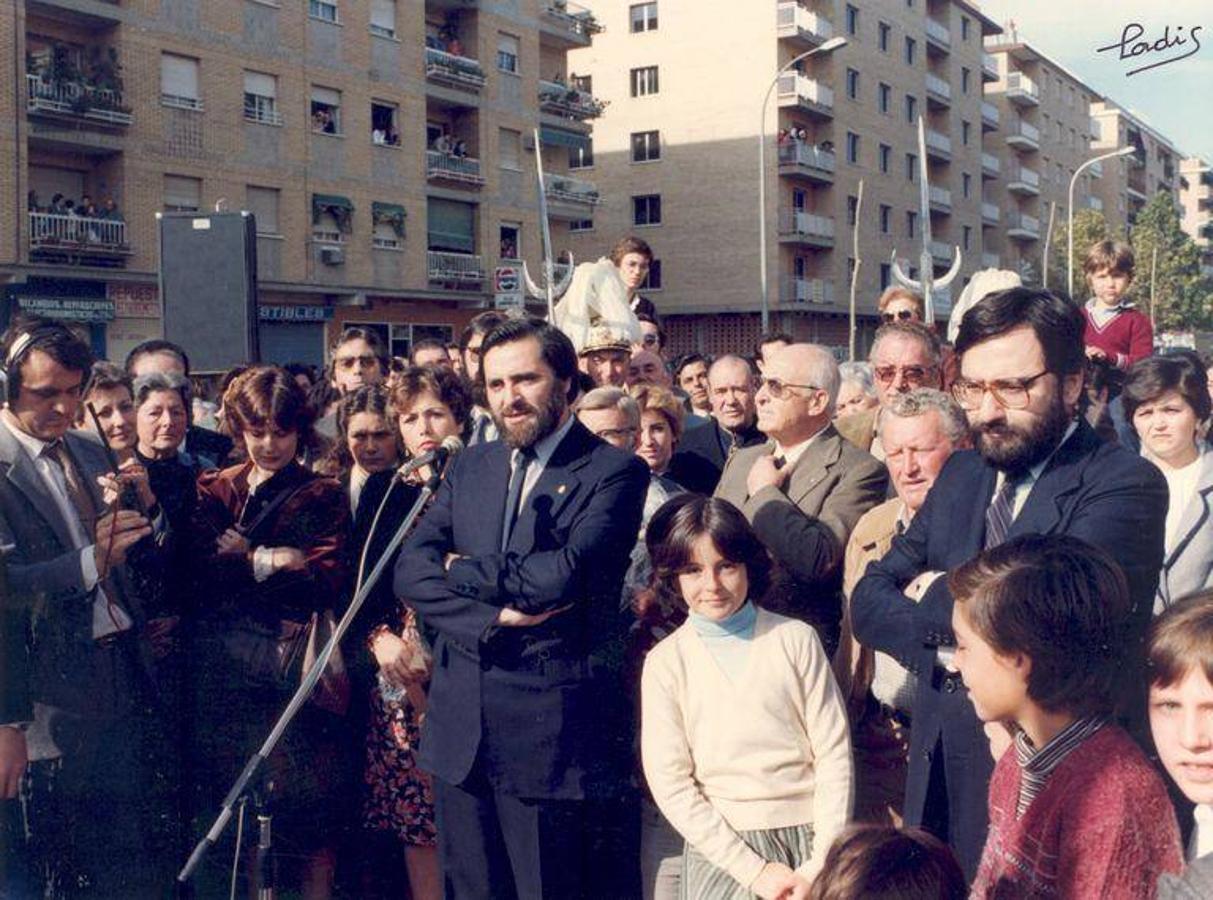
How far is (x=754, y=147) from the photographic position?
138ft

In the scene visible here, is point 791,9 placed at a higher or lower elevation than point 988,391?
higher

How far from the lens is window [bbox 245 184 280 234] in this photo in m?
26.2

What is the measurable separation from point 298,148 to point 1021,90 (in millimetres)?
43188

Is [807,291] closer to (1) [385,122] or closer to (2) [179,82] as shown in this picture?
(1) [385,122]

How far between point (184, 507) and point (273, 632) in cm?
58

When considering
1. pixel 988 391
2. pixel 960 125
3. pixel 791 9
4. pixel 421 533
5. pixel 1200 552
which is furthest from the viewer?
pixel 960 125

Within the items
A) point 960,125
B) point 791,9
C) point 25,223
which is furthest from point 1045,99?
point 25,223

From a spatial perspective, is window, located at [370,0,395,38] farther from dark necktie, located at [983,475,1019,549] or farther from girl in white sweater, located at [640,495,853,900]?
dark necktie, located at [983,475,1019,549]

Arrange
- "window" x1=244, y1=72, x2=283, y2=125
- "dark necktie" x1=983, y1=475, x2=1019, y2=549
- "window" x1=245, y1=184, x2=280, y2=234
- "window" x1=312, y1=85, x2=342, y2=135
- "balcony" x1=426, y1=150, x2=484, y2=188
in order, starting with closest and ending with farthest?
"dark necktie" x1=983, y1=475, x2=1019, y2=549, "window" x1=244, y1=72, x2=283, y2=125, "window" x1=245, y1=184, x2=280, y2=234, "window" x1=312, y1=85, x2=342, y2=135, "balcony" x1=426, y1=150, x2=484, y2=188

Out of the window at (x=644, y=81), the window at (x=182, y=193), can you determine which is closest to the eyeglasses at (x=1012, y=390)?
the window at (x=182, y=193)

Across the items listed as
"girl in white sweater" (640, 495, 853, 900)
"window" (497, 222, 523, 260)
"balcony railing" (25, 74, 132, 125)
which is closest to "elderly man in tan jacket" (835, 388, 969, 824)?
"girl in white sweater" (640, 495, 853, 900)

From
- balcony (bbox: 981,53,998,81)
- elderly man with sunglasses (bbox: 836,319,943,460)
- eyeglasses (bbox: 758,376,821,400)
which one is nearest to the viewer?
eyeglasses (bbox: 758,376,821,400)

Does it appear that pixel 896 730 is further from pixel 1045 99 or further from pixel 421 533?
pixel 1045 99

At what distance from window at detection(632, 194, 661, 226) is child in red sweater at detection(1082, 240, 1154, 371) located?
36.1m
